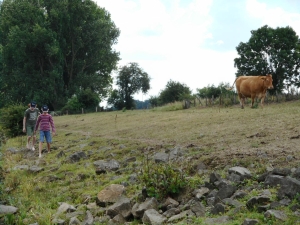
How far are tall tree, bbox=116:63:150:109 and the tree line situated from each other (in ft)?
24.0

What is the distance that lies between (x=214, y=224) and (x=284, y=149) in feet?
11.4

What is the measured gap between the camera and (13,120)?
73.1 feet

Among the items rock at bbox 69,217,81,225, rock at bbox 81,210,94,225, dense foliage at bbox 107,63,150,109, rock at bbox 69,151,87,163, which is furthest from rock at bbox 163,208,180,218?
dense foliage at bbox 107,63,150,109

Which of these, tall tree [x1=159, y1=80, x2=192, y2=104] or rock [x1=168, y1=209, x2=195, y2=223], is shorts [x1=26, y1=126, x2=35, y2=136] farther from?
tall tree [x1=159, y1=80, x2=192, y2=104]

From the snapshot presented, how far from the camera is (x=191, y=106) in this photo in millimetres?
29000

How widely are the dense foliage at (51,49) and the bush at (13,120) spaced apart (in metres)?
18.0

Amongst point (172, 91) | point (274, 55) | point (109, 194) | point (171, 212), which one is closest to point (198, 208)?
point (171, 212)

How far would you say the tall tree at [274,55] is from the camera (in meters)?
36.7

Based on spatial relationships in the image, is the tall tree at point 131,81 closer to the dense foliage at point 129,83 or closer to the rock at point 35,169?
the dense foliage at point 129,83

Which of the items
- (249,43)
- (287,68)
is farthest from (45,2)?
(287,68)

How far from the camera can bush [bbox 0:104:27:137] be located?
22094 mm

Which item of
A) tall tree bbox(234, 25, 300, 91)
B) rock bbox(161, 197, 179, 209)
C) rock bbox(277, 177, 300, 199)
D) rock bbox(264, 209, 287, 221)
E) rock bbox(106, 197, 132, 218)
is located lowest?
rock bbox(106, 197, 132, 218)

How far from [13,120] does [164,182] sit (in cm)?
1781

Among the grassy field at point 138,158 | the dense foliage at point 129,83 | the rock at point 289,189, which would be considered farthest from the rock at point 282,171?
the dense foliage at point 129,83
